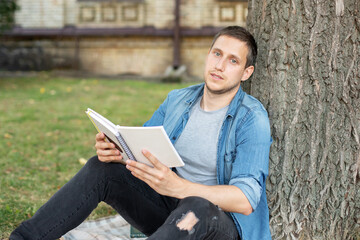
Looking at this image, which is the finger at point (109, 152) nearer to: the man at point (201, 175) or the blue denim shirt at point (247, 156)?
the man at point (201, 175)

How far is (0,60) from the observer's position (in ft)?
42.9

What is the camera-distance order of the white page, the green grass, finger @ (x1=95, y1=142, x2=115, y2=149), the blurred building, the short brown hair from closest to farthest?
the white page → finger @ (x1=95, y1=142, x2=115, y2=149) → the short brown hair → the green grass → the blurred building

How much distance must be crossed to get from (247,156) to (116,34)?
10.9m

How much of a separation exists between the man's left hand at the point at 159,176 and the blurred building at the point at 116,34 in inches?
402

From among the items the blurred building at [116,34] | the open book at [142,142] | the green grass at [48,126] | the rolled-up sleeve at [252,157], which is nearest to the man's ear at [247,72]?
the rolled-up sleeve at [252,157]

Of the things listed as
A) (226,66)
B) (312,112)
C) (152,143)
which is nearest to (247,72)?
(226,66)

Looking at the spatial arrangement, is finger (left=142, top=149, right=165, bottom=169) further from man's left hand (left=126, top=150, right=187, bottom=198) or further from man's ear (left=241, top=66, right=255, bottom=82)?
man's ear (left=241, top=66, right=255, bottom=82)

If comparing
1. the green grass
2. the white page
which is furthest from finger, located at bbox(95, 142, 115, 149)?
the green grass

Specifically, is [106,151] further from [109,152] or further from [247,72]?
[247,72]

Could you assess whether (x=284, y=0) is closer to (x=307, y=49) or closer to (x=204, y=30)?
(x=307, y=49)

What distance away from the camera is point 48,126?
6.85m

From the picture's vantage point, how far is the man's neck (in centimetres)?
269

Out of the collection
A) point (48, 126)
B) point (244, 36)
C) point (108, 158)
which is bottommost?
→ point (48, 126)

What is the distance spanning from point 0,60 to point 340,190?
39.9ft
